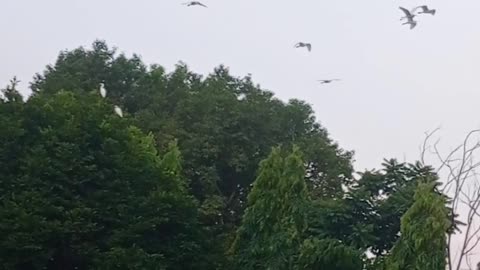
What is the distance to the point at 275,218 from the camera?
1547 cm

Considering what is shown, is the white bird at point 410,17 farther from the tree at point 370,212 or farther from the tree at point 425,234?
the tree at point 370,212

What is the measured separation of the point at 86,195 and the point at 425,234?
5971mm

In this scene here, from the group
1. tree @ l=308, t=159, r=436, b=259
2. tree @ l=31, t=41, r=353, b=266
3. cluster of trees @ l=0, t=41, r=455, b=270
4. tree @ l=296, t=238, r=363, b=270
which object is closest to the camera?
cluster of trees @ l=0, t=41, r=455, b=270

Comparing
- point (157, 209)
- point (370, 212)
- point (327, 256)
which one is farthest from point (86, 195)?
point (370, 212)

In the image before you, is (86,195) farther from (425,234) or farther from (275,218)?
(425,234)

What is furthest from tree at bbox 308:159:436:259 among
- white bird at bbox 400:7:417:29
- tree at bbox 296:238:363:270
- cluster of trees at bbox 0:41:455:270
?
white bird at bbox 400:7:417:29

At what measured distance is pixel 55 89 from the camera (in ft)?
70.0

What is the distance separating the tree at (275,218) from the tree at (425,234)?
2417mm

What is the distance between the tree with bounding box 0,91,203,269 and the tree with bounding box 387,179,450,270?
170 inches

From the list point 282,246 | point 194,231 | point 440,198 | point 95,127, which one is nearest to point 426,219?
point 440,198

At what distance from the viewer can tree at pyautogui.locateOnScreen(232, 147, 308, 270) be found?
15.2 m

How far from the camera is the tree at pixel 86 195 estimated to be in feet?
49.0

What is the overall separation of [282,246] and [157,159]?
11.2ft

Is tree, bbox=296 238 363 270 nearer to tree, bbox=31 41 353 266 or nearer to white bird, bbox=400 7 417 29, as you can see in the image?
tree, bbox=31 41 353 266
